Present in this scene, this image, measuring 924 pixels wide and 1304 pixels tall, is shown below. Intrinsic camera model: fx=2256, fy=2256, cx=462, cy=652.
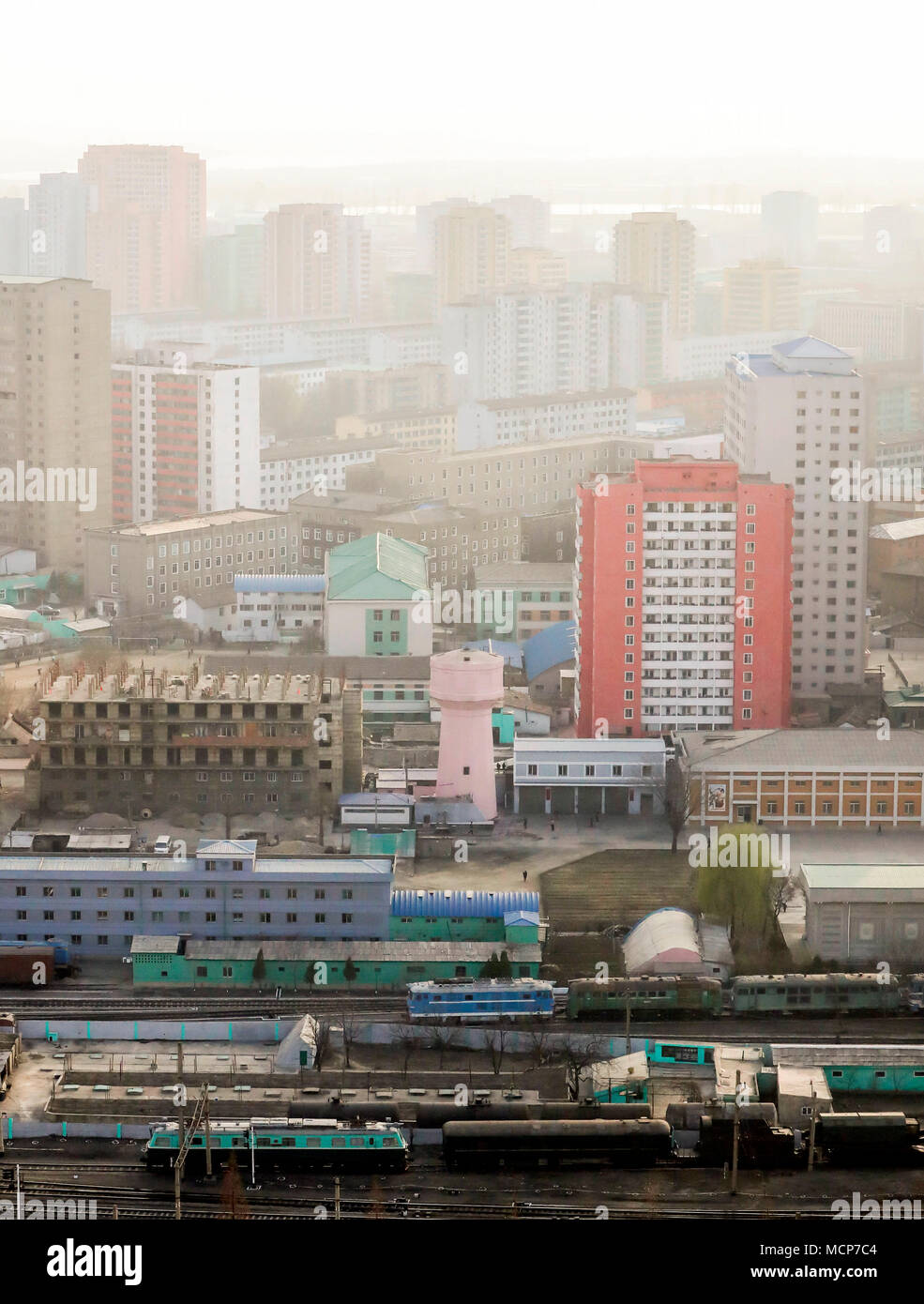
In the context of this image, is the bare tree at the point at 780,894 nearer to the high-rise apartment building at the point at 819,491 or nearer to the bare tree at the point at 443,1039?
the bare tree at the point at 443,1039

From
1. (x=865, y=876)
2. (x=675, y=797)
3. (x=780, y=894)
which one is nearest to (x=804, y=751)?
(x=675, y=797)

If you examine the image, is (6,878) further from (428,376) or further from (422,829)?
(428,376)

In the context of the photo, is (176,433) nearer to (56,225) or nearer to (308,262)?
(56,225)

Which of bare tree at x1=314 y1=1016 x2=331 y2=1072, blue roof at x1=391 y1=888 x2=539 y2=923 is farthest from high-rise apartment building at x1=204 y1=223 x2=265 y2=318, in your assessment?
bare tree at x1=314 y1=1016 x2=331 y2=1072

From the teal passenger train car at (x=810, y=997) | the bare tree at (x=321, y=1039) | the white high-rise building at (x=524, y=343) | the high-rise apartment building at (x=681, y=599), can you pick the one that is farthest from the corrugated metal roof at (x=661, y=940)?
the white high-rise building at (x=524, y=343)

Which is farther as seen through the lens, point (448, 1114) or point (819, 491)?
point (819, 491)

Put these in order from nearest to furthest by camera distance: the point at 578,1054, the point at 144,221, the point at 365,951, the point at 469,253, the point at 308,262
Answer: the point at 578,1054
the point at 365,951
the point at 469,253
the point at 144,221
the point at 308,262

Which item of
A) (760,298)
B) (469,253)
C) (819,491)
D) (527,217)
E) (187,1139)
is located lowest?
(187,1139)

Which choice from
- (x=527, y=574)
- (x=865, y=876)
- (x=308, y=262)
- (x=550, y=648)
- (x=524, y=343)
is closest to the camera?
(x=865, y=876)

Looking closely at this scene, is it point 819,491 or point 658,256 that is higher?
point 658,256
